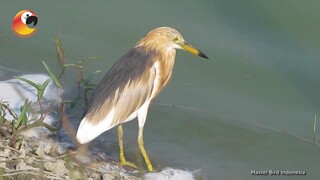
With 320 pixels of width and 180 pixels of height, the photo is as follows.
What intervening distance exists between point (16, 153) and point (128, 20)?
10.0ft

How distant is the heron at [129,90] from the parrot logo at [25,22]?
205 centimetres

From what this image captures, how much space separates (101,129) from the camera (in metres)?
5.65

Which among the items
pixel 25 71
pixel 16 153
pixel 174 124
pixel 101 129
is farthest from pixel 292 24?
pixel 16 153

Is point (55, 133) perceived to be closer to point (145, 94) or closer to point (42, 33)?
point (145, 94)

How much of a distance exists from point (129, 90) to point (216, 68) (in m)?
1.83

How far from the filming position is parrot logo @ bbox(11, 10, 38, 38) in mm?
7855

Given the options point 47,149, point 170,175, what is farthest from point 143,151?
point 47,149

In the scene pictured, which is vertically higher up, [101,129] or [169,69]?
[169,69]

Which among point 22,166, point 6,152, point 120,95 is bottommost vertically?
point 22,166

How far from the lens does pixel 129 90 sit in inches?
228

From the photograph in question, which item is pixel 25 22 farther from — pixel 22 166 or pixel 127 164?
pixel 22 166

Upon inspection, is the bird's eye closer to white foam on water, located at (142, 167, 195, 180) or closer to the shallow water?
the shallow water

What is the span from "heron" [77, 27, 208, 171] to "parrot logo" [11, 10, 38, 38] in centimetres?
205

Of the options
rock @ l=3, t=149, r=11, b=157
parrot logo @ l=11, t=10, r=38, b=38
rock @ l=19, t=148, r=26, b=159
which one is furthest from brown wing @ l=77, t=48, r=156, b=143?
parrot logo @ l=11, t=10, r=38, b=38
